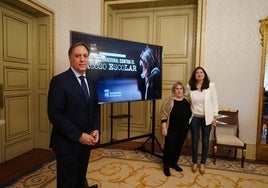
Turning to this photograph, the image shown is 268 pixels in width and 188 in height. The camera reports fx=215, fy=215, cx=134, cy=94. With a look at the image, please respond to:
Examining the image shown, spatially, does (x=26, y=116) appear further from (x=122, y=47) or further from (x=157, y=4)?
(x=157, y=4)

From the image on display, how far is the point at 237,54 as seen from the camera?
340cm

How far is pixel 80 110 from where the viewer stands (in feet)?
5.47

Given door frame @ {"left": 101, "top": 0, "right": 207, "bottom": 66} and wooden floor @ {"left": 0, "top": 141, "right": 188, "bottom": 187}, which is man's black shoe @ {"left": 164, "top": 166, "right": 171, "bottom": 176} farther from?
door frame @ {"left": 101, "top": 0, "right": 207, "bottom": 66}

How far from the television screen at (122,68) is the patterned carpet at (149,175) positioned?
3.13 ft

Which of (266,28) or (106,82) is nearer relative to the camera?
(106,82)

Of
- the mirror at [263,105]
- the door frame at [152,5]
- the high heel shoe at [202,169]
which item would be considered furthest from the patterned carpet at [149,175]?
the door frame at [152,5]

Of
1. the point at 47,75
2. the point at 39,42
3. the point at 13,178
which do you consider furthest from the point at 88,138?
the point at 39,42

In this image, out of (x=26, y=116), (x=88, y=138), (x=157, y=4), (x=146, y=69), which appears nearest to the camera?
(x=88, y=138)

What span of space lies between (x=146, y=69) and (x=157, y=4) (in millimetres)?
1455

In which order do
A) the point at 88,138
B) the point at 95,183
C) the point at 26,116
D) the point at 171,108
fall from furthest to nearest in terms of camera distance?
the point at 26,116 → the point at 171,108 → the point at 95,183 → the point at 88,138

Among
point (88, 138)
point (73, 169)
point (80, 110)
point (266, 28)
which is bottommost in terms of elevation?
point (73, 169)

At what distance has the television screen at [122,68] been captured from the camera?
103 inches

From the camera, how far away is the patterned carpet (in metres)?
2.56

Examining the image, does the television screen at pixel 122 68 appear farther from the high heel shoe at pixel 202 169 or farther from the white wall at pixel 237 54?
the high heel shoe at pixel 202 169
